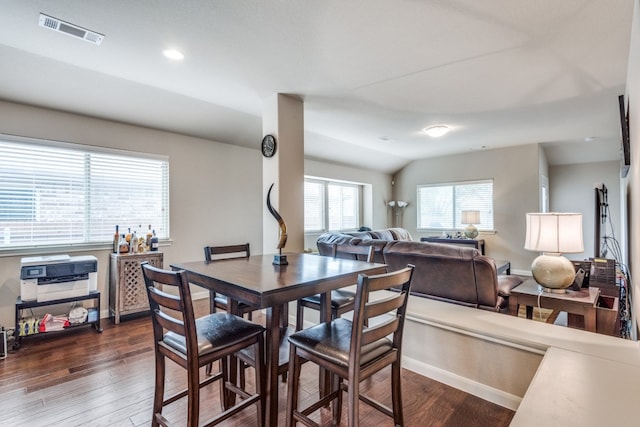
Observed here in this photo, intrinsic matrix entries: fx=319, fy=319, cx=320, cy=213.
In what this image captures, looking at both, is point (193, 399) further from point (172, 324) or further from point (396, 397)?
point (396, 397)

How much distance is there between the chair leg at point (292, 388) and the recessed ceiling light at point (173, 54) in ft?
8.09

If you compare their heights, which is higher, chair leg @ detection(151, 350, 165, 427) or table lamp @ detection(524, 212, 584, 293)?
table lamp @ detection(524, 212, 584, 293)

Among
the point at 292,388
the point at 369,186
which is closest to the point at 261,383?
the point at 292,388

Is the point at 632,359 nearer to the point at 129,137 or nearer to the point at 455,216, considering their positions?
the point at 129,137

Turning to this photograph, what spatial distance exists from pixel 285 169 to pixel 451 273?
6.69ft

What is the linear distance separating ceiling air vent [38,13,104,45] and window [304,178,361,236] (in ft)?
14.6

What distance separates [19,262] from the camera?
322cm

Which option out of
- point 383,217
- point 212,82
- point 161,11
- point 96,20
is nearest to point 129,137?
point 212,82

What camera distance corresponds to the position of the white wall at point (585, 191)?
22.1 feet

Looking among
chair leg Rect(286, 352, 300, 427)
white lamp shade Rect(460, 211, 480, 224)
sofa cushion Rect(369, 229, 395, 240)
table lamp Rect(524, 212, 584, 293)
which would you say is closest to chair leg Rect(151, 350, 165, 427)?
chair leg Rect(286, 352, 300, 427)

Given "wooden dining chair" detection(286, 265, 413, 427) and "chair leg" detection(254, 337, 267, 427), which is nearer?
"wooden dining chair" detection(286, 265, 413, 427)

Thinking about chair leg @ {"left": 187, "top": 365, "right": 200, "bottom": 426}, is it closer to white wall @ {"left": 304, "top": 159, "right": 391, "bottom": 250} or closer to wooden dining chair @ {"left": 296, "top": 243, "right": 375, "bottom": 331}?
wooden dining chair @ {"left": 296, "top": 243, "right": 375, "bottom": 331}

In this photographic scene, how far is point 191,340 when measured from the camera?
1.44m

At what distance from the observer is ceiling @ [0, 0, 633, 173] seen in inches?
82.7
